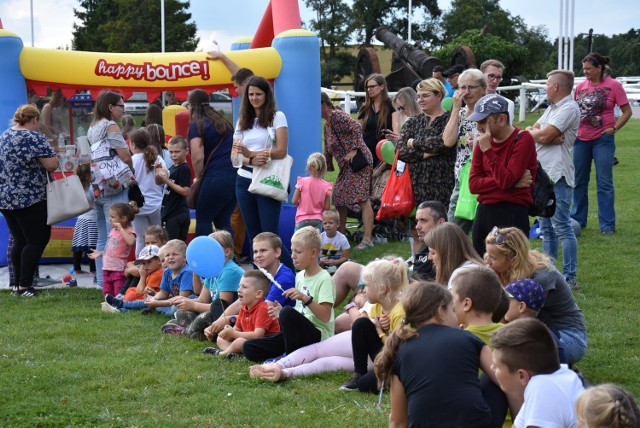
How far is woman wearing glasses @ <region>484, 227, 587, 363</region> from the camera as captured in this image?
5.01 metres

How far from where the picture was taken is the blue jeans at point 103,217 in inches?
347

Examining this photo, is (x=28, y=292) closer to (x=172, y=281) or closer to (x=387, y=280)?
(x=172, y=281)

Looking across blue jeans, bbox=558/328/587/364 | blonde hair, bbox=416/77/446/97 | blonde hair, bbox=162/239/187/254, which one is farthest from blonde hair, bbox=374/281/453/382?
blonde hair, bbox=162/239/187/254

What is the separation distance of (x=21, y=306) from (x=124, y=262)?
100 cm

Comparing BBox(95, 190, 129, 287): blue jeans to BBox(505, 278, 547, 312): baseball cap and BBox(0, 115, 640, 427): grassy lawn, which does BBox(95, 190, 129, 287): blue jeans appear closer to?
BBox(0, 115, 640, 427): grassy lawn

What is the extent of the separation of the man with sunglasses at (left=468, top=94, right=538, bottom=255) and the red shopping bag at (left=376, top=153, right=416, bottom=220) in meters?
1.67

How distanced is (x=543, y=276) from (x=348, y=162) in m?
5.45

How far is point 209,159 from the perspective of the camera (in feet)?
29.7

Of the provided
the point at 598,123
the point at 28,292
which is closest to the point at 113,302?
the point at 28,292

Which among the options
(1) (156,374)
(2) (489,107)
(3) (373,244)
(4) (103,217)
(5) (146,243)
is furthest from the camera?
(3) (373,244)

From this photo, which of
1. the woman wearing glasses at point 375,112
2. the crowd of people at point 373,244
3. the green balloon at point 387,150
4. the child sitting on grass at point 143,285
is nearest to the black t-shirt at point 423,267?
the crowd of people at point 373,244

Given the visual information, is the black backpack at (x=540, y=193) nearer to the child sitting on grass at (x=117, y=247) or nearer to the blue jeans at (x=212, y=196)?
the blue jeans at (x=212, y=196)

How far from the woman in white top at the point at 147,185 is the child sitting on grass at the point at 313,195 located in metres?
1.44

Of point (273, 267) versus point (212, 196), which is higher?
point (212, 196)
